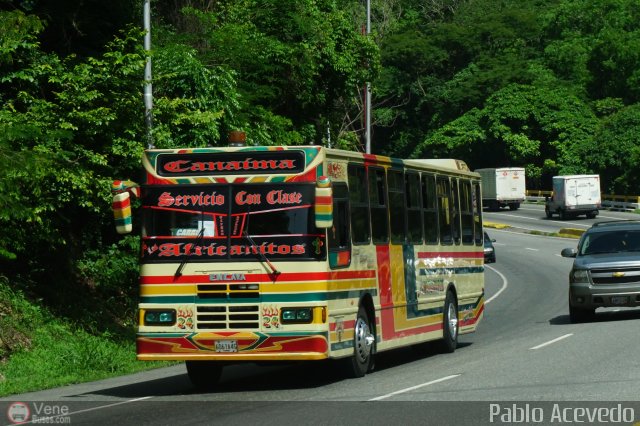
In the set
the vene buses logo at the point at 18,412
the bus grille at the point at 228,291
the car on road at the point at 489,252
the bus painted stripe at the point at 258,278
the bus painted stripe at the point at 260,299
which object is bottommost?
the car on road at the point at 489,252

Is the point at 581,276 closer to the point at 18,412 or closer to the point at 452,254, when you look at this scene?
the point at 452,254

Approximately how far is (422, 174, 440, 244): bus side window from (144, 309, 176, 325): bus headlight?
612 cm

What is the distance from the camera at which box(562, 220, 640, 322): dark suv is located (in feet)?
83.2

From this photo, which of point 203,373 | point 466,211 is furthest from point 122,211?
point 466,211

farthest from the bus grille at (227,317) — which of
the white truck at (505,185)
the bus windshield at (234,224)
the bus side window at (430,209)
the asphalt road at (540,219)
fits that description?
the white truck at (505,185)

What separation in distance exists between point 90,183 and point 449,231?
6.34 meters

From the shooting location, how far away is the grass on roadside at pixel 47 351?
18672 mm

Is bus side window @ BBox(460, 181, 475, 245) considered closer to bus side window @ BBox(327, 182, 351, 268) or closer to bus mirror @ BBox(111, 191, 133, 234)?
bus side window @ BBox(327, 182, 351, 268)

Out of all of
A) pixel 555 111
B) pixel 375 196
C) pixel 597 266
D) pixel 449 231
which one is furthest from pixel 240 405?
pixel 555 111

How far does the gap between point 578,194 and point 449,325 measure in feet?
189

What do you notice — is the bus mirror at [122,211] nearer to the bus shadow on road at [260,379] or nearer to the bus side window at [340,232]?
the bus shadow on road at [260,379]

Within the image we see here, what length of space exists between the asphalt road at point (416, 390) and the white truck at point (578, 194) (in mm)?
53481

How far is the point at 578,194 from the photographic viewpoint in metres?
77.7

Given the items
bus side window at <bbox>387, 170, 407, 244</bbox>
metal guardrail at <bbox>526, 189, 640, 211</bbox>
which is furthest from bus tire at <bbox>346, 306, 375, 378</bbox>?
metal guardrail at <bbox>526, 189, 640, 211</bbox>
